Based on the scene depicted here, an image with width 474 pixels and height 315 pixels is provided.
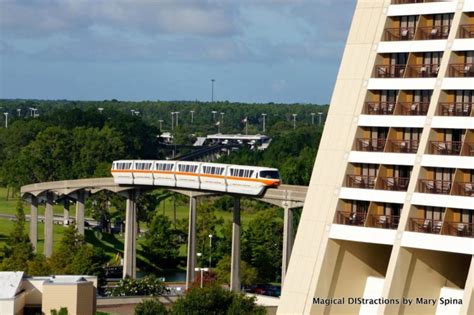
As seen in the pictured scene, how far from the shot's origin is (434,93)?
67.1 meters

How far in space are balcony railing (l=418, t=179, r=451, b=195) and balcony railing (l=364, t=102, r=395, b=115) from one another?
166 inches

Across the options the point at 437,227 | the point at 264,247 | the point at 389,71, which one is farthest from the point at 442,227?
the point at 264,247

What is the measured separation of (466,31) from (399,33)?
385cm

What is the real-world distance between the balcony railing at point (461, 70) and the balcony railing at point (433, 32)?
164cm

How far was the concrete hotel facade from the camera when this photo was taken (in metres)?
66.2

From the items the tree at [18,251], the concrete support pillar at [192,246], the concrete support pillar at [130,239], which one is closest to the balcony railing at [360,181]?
the tree at [18,251]

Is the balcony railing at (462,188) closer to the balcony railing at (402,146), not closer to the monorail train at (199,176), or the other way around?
the balcony railing at (402,146)

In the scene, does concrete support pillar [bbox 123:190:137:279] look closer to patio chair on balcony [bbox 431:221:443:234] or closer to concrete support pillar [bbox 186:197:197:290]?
concrete support pillar [bbox 186:197:197:290]

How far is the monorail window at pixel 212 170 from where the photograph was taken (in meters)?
139

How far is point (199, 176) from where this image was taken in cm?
14212

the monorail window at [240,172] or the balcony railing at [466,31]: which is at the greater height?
the balcony railing at [466,31]

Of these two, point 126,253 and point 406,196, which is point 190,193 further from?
point 406,196

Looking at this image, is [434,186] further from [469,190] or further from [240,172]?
[240,172]

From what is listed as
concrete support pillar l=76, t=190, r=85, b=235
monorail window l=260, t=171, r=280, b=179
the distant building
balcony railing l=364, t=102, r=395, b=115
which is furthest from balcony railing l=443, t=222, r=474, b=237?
concrete support pillar l=76, t=190, r=85, b=235
